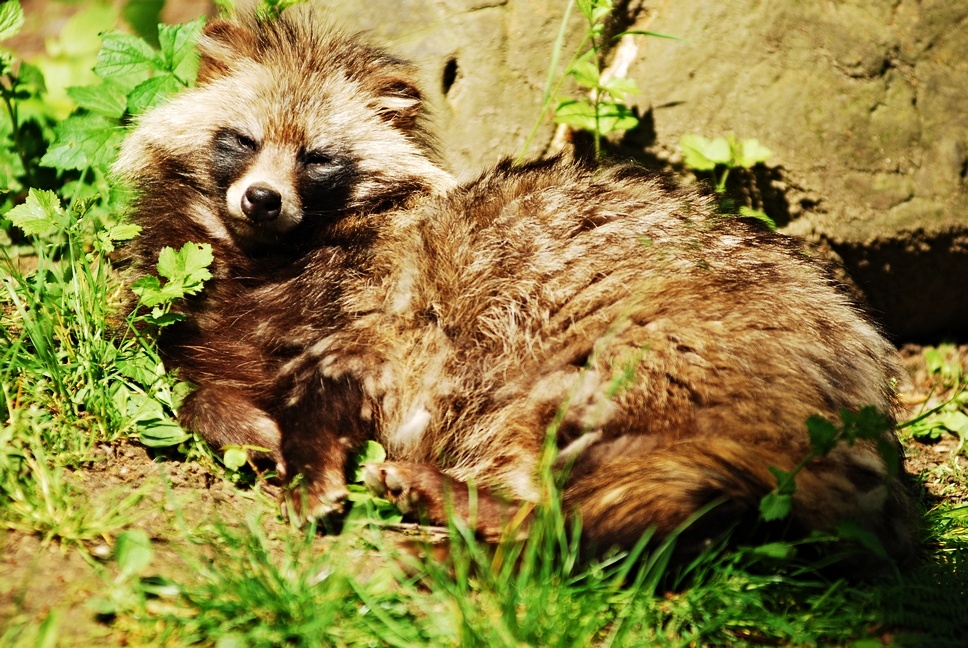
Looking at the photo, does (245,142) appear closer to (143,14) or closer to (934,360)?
(143,14)

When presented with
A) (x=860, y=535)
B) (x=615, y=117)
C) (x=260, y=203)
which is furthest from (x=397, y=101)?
(x=860, y=535)

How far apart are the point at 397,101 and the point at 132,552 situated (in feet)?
7.65

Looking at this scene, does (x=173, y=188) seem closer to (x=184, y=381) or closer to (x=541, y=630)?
(x=184, y=381)

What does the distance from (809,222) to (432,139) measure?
2086 mm

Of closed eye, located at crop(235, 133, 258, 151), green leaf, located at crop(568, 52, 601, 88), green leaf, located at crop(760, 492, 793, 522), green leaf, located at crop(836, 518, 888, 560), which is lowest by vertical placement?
green leaf, located at crop(836, 518, 888, 560)

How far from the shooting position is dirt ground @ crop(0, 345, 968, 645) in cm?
220

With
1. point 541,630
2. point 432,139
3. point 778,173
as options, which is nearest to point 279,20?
point 432,139

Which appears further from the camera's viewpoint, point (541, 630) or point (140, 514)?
point (140, 514)

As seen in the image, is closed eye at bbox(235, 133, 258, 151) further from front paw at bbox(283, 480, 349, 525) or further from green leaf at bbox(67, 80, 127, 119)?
front paw at bbox(283, 480, 349, 525)

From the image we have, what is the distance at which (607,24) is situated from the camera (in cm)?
459

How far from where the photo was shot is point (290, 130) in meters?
3.58

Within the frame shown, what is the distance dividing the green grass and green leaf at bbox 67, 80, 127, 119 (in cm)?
107

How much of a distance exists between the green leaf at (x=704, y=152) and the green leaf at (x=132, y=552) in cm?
316

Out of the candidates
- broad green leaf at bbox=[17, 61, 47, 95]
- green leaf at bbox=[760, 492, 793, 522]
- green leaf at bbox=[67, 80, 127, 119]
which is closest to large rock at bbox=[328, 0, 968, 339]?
green leaf at bbox=[67, 80, 127, 119]
